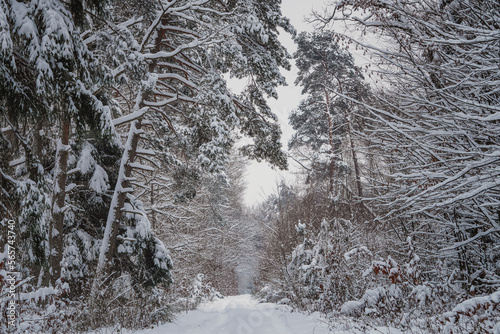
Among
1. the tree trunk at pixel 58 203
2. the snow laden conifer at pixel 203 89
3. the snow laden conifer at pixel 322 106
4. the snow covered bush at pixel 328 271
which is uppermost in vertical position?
the snow laden conifer at pixel 322 106

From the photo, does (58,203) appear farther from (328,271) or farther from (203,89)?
(328,271)

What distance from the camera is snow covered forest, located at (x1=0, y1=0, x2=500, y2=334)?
375 centimetres

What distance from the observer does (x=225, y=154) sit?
303 inches

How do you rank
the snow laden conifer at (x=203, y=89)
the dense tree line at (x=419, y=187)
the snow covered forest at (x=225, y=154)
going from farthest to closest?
the snow laden conifer at (x=203, y=89) → the snow covered forest at (x=225, y=154) → the dense tree line at (x=419, y=187)

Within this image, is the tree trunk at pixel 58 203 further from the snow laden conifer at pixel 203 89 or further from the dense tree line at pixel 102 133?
the snow laden conifer at pixel 203 89

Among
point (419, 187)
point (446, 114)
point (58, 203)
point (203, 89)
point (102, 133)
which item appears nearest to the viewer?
point (446, 114)

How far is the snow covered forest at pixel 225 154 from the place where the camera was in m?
3.75

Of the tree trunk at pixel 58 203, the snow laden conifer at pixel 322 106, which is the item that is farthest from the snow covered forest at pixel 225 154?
the snow laden conifer at pixel 322 106

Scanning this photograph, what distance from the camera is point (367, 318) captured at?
210 inches

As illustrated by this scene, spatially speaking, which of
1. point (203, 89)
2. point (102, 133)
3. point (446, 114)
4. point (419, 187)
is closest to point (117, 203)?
point (102, 133)

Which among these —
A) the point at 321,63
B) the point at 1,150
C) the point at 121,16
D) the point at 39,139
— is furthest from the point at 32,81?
the point at 321,63

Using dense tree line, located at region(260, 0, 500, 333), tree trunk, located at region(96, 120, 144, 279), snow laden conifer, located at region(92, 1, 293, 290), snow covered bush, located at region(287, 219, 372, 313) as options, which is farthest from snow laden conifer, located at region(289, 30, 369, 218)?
tree trunk, located at region(96, 120, 144, 279)

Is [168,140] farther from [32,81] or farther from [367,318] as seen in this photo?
[367,318]

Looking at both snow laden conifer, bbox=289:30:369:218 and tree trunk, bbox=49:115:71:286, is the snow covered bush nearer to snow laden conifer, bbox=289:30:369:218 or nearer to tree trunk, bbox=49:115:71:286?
tree trunk, bbox=49:115:71:286
